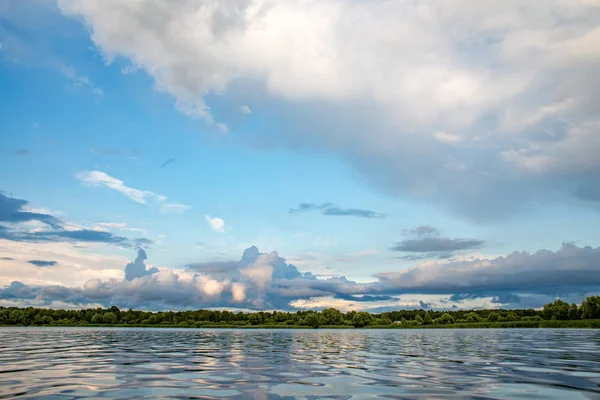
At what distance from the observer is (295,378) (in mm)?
20125

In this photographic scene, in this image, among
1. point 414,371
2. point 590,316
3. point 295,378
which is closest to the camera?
point 295,378

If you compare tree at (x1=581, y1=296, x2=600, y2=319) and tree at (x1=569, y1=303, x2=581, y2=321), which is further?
tree at (x1=569, y1=303, x2=581, y2=321)

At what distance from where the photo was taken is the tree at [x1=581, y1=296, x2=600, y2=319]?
594 feet

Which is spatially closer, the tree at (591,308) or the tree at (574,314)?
the tree at (591,308)

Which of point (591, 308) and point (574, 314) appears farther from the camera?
point (574, 314)

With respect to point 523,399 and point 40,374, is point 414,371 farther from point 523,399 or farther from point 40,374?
point 40,374

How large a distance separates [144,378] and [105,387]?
2950mm

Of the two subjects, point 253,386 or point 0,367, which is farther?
point 0,367

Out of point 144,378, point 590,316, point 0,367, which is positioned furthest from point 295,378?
point 590,316

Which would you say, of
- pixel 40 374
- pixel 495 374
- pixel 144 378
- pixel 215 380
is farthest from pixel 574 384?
pixel 40 374

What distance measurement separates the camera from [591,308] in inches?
7190

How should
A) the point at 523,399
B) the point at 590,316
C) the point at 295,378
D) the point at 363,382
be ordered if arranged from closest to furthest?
1. the point at 523,399
2. the point at 363,382
3. the point at 295,378
4. the point at 590,316

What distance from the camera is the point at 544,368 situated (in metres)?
24.1

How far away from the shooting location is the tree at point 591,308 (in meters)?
181
